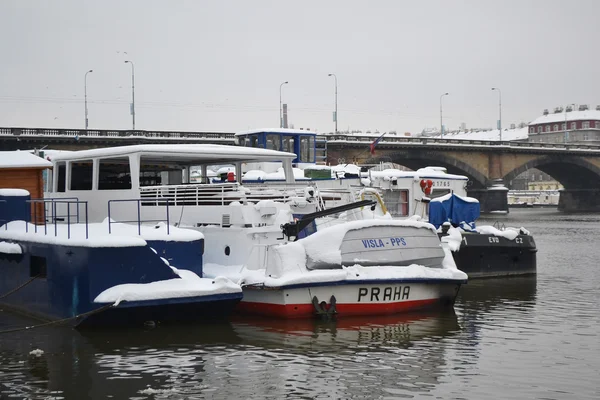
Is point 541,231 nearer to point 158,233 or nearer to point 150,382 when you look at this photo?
point 158,233

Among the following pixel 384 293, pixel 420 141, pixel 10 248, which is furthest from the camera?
pixel 420 141

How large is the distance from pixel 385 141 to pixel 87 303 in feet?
204

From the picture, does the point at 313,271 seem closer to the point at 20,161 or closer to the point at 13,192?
the point at 13,192

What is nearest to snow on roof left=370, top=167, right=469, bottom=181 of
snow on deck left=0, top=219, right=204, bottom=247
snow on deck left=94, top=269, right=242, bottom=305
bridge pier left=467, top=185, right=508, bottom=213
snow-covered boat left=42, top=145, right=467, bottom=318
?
snow-covered boat left=42, top=145, right=467, bottom=318

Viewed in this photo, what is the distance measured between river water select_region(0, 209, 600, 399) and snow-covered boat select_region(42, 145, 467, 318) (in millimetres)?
484

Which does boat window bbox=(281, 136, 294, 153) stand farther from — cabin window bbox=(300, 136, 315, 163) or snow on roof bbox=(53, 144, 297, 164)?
snow on roof bbox=(53, 144, 297, 164)

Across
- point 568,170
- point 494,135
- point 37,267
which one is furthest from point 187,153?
point 494,135

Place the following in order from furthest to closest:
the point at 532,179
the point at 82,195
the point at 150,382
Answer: the point at 532,179 → the point at 82,195 → the point at 150,382

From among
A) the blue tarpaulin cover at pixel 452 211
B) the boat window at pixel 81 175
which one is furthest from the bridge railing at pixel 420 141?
the boat window at pixel 81 175

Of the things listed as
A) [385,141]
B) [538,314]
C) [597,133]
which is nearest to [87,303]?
[538,314]

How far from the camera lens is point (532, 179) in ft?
543

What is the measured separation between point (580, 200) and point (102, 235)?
9315cm

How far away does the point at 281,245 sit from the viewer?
15.9m

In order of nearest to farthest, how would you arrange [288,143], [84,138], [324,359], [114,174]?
[324,359] < [114,174] < [288,143] < [84,138]
